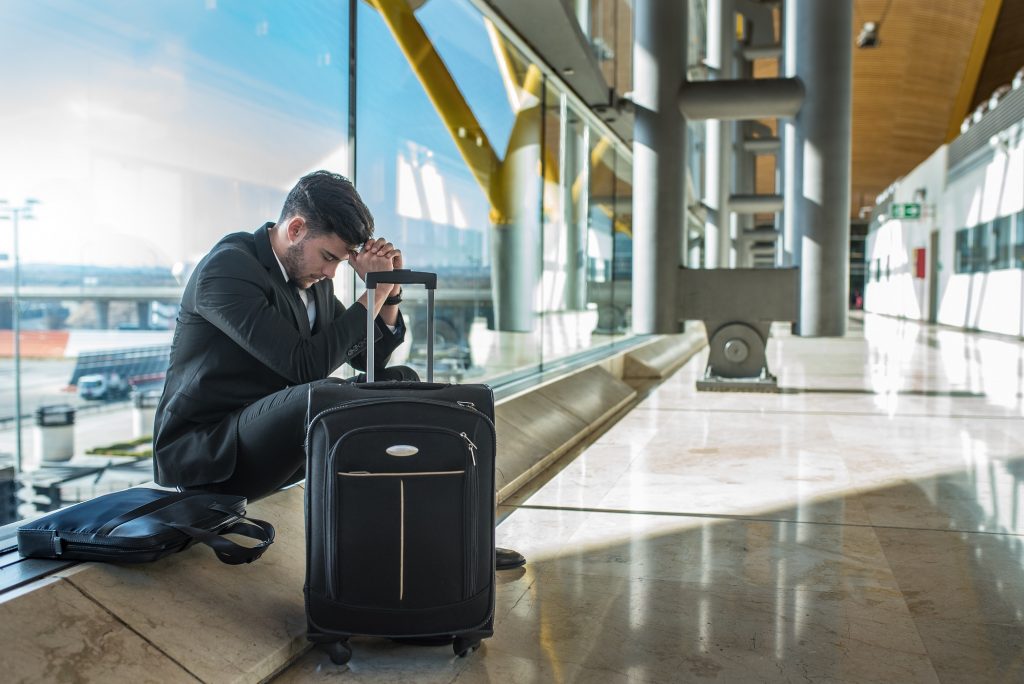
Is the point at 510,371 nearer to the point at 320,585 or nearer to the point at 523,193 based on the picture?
the point at 523,193

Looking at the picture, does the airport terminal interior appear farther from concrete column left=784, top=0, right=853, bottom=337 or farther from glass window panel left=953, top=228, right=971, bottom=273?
glass window panel left=953, top=228, right=971, bottom=273

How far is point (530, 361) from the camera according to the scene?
8344 mm

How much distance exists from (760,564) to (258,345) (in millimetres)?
1905

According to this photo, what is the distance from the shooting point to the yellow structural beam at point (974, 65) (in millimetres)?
34625

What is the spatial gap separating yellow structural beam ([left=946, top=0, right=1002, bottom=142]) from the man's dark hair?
125 feet

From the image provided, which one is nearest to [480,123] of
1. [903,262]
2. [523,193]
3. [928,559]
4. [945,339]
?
[523,193]

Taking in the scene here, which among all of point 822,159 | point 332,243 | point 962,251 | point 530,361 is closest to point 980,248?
point 962,251

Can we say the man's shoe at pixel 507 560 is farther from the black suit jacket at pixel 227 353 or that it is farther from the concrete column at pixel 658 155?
the concrete column at pixel 658 155

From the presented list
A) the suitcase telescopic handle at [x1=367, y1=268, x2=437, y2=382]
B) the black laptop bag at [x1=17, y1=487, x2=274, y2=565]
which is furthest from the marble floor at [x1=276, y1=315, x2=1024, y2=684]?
the suitcase telescopic handle at [x1=367, y1=268, x2=437, y2=382]

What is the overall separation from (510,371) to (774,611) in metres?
5.02

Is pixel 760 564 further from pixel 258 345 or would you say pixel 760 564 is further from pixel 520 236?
pixel 520 236

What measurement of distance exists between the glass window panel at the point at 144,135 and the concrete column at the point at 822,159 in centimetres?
500

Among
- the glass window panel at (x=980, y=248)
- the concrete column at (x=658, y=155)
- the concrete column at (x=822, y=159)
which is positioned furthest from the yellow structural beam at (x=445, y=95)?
the glass window panel at (x=980, y=248)

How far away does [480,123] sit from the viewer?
6691 millimetres
